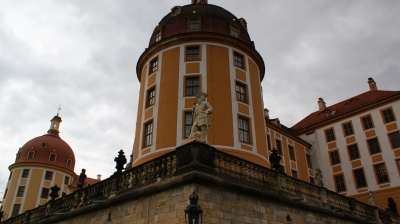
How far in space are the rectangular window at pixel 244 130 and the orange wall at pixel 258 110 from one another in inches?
26.4

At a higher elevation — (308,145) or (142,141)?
(308,145)

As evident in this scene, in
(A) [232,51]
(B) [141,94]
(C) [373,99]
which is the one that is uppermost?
(C) [373,99]

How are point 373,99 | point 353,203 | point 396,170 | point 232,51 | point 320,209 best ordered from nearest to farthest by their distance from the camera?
point 320,209 < point 353,203 < point 232,51 < point 396,170 < point 373,99

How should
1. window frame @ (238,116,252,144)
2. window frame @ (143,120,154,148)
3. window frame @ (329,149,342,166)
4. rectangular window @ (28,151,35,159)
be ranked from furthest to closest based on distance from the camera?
rectangular window @ (28,151,35,159)
window frame @ (329,149,342,166)
window frame @ (143,120,154,148)
window frame @ (238,116,252,144)

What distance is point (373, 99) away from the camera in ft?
112

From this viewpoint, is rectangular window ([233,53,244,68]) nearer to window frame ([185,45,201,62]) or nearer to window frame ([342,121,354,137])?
window frame ([185,45,201,62])

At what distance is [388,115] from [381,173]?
585 centimetres

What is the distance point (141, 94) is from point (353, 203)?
1511cm

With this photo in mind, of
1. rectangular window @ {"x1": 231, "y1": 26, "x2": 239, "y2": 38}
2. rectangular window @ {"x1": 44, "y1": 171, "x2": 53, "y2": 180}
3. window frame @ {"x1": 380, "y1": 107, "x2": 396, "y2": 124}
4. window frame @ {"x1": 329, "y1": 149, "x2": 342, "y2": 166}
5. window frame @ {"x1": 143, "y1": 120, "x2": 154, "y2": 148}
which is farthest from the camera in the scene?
rectangular window @ {"x1": 44, "y1": 171, "x2": 53, "y2": 180}

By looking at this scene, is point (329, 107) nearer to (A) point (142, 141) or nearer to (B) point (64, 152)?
(A) point (142, 141)

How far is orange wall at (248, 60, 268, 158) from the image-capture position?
20.6 meters

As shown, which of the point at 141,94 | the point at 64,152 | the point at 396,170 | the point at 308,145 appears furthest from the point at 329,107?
the point at 64,152

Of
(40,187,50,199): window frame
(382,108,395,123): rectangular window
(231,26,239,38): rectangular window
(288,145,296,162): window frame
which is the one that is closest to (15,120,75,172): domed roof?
(40,187,50,199): window frame

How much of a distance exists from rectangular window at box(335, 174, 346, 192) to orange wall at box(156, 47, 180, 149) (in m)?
22.3
